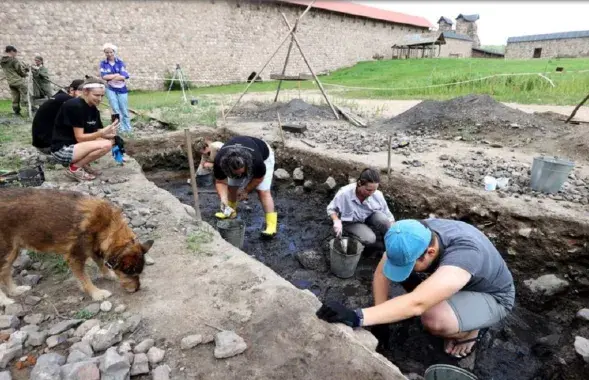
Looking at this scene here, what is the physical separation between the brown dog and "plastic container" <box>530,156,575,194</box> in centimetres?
497

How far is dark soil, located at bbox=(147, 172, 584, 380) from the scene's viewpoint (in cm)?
314

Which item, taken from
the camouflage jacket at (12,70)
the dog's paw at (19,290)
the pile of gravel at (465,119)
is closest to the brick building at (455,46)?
the pile of gravel at (465,119)

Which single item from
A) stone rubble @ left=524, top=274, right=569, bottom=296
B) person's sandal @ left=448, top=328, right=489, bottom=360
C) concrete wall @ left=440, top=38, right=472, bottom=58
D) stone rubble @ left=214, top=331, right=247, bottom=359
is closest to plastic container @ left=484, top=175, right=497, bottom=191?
stone rubble @ left=524, top=274, right=569, bottom=296

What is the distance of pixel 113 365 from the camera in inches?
81.8

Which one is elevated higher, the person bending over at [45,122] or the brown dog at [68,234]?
the person bending over at [45,122]

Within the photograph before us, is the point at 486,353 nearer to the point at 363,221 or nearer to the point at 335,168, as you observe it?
the point at 363,221

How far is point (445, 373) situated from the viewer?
8.18 feet

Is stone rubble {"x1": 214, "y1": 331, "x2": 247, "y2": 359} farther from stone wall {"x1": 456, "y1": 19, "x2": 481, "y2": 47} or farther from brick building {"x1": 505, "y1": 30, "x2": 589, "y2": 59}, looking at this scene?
stone wall {"x1": 456, "y1": 19, "x2": 481, "y2": 47}

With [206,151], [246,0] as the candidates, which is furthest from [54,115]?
[246,0]

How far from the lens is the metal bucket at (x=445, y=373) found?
7.94ft

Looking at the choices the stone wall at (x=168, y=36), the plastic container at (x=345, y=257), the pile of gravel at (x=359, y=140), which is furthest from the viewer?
the stone wall at (x=168, y=36)

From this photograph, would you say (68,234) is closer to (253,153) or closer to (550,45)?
(253,153)

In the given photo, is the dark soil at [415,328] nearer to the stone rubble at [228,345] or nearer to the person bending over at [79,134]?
the stone rubble at [228,345]

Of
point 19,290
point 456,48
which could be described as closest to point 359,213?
point 19,290
